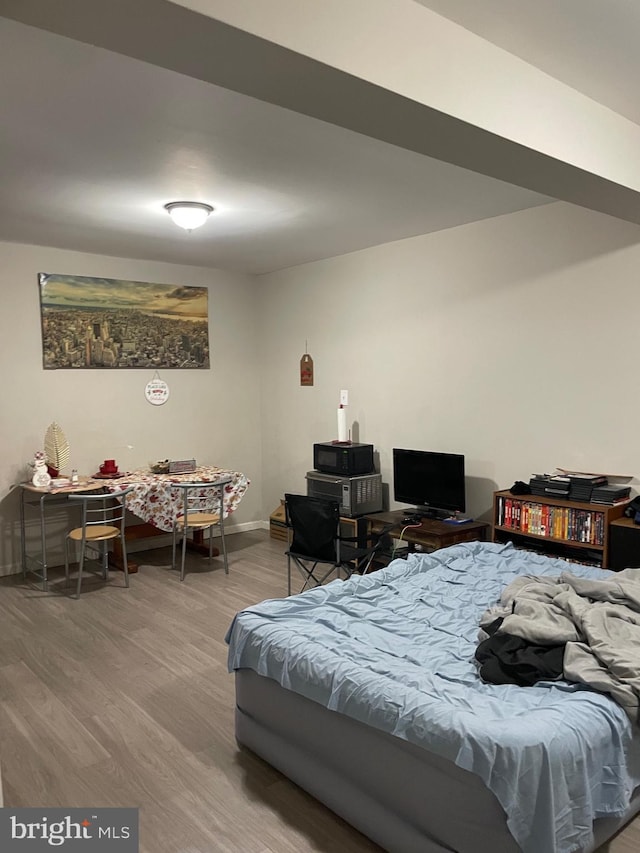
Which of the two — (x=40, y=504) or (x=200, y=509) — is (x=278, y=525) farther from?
(x=40, y=504)

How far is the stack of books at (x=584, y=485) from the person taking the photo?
3.91m

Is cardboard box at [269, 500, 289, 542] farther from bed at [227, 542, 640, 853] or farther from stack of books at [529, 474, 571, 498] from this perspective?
bed at [227, 542, 640, 853]

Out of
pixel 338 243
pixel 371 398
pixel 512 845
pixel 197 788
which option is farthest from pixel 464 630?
pixel 338 243

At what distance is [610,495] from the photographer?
384 centimetres

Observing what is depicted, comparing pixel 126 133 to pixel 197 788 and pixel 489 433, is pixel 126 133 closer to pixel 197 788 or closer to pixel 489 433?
pixel 197 788

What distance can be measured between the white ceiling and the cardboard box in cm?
247

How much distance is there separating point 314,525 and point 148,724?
5.08 ft

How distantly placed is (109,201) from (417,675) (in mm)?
3235

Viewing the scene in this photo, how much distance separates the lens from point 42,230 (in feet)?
15.9

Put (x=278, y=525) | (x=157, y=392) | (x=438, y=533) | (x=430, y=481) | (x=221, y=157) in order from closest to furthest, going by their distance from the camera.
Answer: (x=221, y=157), (x=438, y=533), (x=430, y=481), (x=157, y=392), (x=278, y=525)

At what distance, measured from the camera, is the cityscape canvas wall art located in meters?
5.54

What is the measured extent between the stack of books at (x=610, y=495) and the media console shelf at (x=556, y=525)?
0.04 meters

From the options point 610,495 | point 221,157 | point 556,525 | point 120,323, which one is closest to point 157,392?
point 120,323

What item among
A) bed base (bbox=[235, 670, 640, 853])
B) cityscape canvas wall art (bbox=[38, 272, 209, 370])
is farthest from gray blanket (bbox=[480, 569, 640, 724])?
cityscape canvas wall art (bbox=[38, 272, 209, 370])
